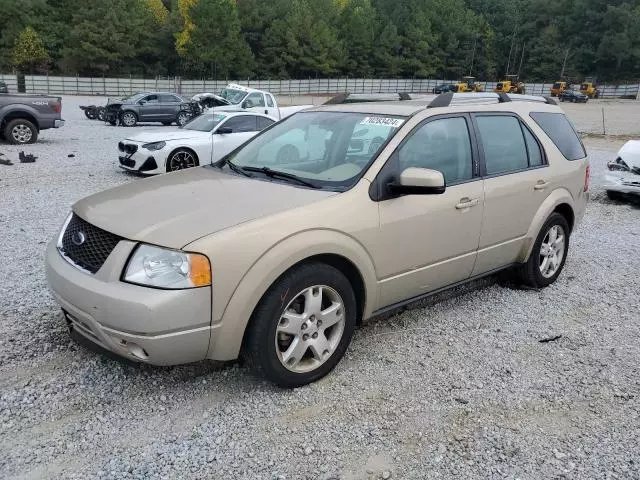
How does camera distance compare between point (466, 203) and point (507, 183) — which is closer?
point (466, 203)

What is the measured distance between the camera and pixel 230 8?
7050cm

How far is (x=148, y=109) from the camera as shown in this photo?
23734 millimetres

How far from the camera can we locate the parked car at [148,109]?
2311 cm

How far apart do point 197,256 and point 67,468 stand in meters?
1.15

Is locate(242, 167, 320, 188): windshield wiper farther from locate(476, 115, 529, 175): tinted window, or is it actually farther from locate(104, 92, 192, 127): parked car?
locate(104, 92, 192, 127): parked car

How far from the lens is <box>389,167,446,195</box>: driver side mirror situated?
11.1 ft

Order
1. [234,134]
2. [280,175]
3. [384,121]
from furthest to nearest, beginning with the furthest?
1. [234,134]
2. [384,121]
3. [280,175]

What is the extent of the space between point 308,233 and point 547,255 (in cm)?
287

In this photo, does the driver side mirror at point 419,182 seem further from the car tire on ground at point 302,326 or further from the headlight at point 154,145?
the headlight at point 154,145

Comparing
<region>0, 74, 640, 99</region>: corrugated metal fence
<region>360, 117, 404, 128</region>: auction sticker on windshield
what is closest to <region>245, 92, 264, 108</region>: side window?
<region>360, 117, 404, 128</region>: auction sticker on windshield

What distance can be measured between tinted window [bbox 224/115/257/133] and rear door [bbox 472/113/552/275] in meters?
7.71

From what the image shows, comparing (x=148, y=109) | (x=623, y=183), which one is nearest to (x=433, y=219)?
(x=623, y=183)

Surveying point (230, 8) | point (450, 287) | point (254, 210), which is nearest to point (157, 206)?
point (254, 210)

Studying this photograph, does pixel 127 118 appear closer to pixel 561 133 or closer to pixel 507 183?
pixel 561 133
